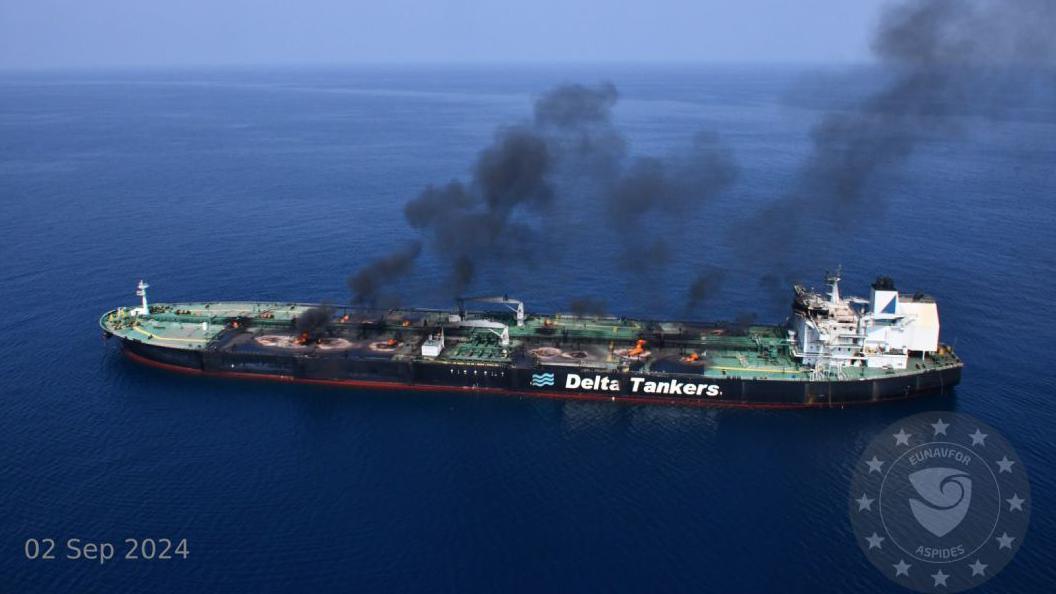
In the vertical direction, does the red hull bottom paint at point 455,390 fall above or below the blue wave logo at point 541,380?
below

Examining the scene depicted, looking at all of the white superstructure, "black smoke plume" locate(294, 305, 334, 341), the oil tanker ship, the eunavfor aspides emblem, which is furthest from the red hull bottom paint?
the eunavfor aspides emblem

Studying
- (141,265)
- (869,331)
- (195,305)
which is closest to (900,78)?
(869,331)

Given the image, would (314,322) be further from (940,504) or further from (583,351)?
(940,504)

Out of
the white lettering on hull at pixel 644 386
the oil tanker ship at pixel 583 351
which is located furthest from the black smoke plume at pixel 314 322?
the white lettering on hull at pixel 644 386

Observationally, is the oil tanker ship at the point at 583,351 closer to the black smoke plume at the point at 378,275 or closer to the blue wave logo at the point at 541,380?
the blue wave logo at the point at 541,380

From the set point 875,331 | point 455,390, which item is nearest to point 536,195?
point 455,390

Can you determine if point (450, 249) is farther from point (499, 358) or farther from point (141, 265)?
point (141, 265)
